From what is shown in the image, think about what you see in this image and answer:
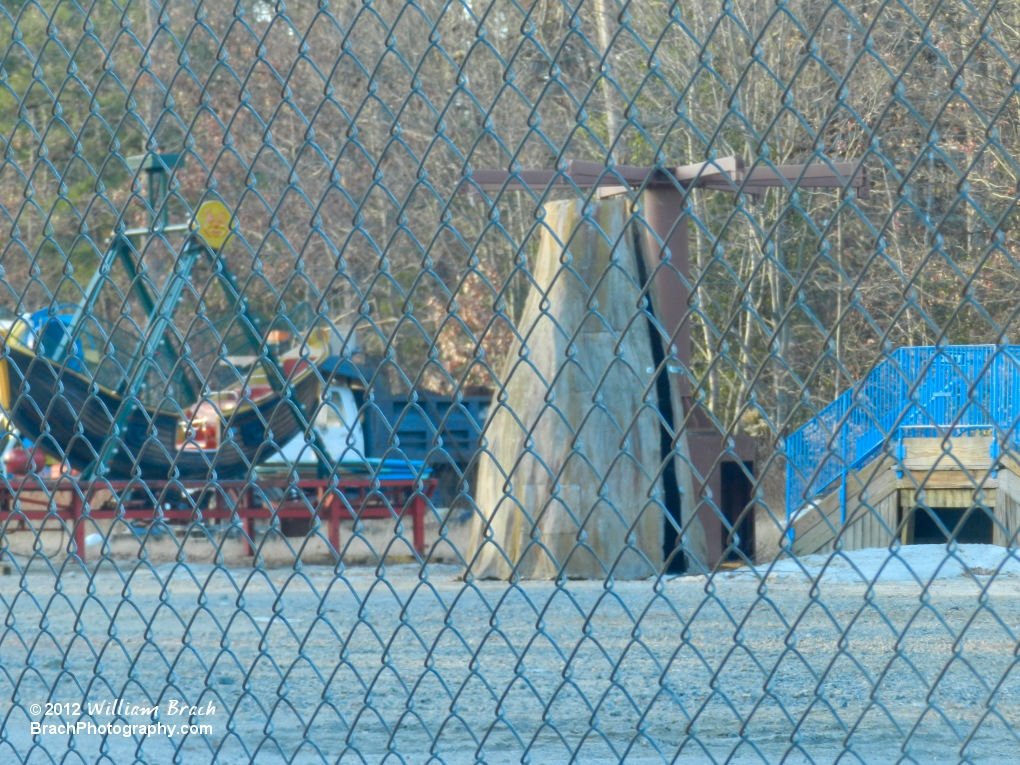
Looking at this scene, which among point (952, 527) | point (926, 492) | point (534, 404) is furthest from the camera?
point (952, 527)

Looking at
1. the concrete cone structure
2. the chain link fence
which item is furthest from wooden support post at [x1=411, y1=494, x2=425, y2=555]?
the concrete cone structure

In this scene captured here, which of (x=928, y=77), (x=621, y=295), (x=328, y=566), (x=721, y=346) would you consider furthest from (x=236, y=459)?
(x=721, y=346)

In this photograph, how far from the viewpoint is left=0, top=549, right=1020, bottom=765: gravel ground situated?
3.06 m

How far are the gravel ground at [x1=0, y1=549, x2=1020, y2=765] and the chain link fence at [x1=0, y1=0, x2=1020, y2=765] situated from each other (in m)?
0.05

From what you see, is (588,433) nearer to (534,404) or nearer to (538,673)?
(534,404)

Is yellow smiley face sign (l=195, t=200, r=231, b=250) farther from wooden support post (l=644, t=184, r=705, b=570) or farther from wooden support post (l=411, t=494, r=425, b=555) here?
wooden support post (l=644, t=184, r=705, b=570)

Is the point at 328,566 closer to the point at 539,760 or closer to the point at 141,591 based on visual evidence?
the point at 141,591

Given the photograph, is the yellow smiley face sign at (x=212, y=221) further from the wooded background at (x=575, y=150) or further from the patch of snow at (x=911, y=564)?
the patch of snow at (x=911, y=564)

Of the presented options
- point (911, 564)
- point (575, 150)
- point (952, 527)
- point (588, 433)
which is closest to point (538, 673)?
point (588, 433)

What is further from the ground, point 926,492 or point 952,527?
point 952,527

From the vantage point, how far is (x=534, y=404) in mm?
10820

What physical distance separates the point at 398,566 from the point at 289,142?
863cm

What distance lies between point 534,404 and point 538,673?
4.65m

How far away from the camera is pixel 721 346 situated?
255 cm
